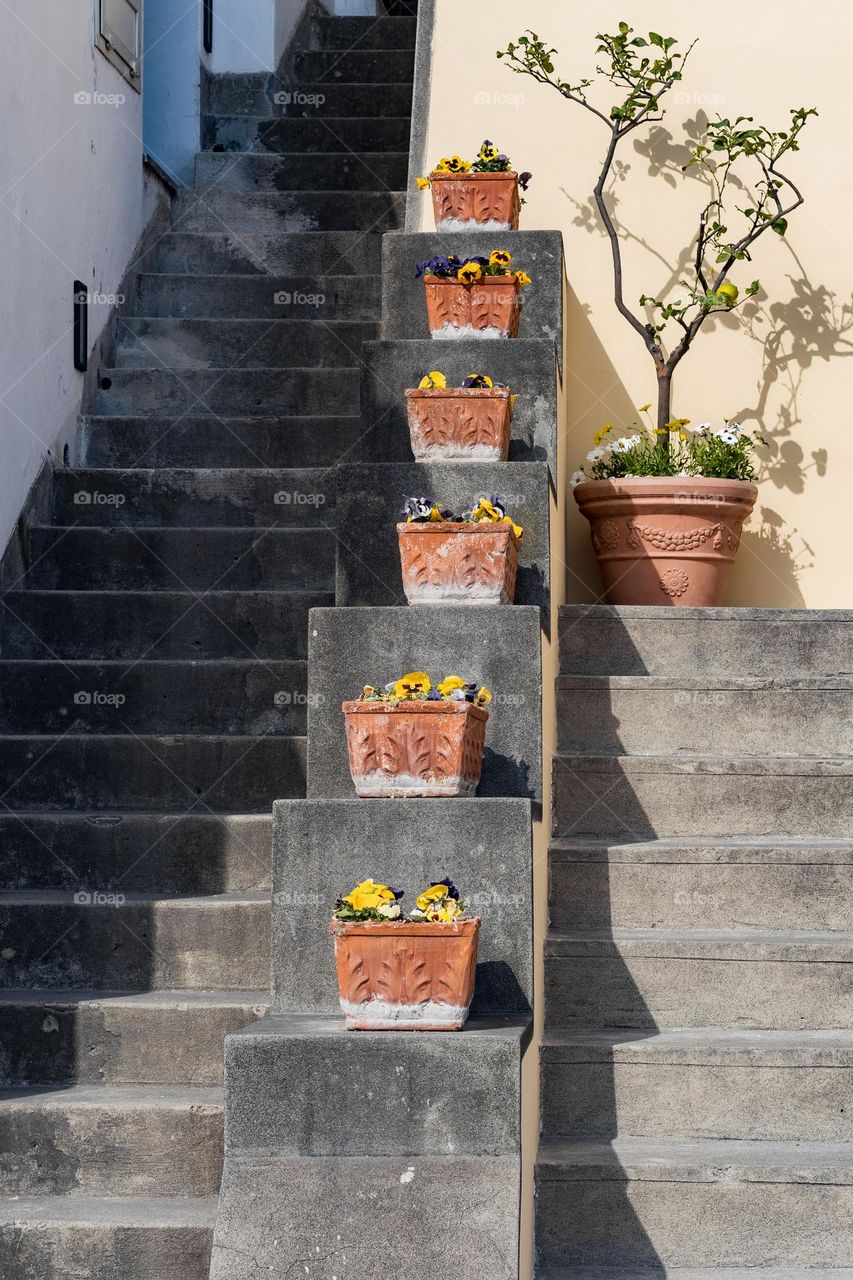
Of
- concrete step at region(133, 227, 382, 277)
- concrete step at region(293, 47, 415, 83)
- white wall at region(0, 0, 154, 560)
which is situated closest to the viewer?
white wall at region(0, 0, 154, 560)

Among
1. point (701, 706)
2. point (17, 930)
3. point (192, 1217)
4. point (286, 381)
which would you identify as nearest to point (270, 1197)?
point (192, 1217)

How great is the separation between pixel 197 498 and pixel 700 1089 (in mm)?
2294

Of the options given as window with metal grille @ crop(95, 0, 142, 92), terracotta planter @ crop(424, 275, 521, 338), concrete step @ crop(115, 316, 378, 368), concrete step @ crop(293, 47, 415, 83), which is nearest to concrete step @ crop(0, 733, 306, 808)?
terracotta planter @ crop(424, 275, 521, 338)

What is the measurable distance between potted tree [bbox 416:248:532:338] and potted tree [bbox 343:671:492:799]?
1.39m

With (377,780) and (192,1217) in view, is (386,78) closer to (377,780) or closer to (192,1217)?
(377,780)

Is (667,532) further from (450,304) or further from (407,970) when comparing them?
(407,970)

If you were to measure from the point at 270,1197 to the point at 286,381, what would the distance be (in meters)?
3.22

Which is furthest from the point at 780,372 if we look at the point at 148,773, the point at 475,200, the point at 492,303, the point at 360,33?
the point at 360,33

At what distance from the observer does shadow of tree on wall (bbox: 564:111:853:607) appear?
202 inches

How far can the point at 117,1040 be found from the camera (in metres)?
3.37

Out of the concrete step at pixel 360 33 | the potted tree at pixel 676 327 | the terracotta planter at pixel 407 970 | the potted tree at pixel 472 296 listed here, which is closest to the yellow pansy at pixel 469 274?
the potted tree at pixel 472 296

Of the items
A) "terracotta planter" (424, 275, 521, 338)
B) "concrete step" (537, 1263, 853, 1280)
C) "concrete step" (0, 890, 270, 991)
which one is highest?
"terracotta planter" (424, 275, 521, 338)

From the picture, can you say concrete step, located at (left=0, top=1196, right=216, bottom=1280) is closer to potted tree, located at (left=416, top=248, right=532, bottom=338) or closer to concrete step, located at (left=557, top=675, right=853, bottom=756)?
concrete step, located at (left=557, top=675, right=853, bottom=756)
